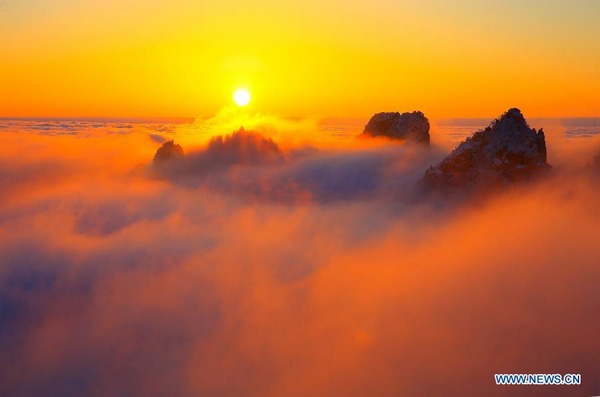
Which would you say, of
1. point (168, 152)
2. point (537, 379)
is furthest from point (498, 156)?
point (168, 152)

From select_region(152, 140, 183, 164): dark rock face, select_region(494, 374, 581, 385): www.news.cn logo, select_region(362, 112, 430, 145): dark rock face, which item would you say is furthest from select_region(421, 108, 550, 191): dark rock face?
select_region(152, 140, 183, 164): dark rock face

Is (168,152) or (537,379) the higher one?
(168,152)

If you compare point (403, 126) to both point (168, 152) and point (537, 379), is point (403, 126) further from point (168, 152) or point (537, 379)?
point (537, 379)

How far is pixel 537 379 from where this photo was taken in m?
26.9

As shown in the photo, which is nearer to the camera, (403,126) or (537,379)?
(537,379)

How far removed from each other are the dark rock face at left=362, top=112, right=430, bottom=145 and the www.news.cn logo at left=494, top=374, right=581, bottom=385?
61221 millimetres

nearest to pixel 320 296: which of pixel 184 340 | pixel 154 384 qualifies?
pixel 184 340

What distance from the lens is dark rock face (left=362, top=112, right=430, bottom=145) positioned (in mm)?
84688

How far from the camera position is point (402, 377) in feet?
96.5

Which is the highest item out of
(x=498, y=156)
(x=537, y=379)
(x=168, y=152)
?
(x=168, y=152)

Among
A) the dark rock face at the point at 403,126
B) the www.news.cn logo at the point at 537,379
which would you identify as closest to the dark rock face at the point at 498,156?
the dark rock face at the point at 403,126

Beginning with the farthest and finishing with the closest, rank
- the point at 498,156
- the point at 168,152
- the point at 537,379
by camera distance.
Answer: the point at 168,152, the point at 498,156, the point at 537,379

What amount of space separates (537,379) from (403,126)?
64093 millimetres

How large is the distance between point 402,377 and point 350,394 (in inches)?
143
